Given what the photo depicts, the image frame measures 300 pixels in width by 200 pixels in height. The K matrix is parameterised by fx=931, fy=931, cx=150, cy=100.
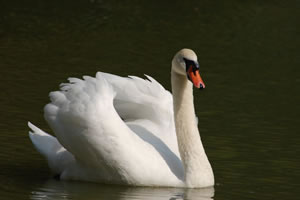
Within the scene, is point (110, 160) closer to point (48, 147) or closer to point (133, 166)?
point (133, 166)

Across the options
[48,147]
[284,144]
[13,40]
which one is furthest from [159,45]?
[48,147]

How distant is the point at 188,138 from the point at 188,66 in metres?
0.84

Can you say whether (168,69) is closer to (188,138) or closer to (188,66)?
(188,138)

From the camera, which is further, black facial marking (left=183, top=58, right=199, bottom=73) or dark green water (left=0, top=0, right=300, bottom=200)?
dark green water (left=0, top=0, right=300, bottom=200)

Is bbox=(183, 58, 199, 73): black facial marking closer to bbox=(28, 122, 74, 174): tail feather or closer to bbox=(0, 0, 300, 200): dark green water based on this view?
bbox=(0, 0, 300, 200): dark green water

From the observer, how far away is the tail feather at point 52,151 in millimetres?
9328

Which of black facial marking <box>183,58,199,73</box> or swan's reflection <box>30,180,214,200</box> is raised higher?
black facial marking <box>183,58,199,73</box>

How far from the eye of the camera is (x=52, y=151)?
9.51 m

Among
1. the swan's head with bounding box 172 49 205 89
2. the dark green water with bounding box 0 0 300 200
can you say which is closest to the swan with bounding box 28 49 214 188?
the swan's head with bounding box 172 49 205 89

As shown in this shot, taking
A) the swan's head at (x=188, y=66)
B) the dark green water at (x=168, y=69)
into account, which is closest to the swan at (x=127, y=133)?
the swan's head at (x=188, y=66)

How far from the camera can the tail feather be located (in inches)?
→ 367

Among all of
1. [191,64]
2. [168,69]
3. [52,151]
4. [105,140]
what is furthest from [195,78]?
[168,69]

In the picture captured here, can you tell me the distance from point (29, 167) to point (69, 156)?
1.57 ft

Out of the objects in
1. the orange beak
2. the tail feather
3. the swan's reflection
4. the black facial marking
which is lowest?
the swan's reflection
